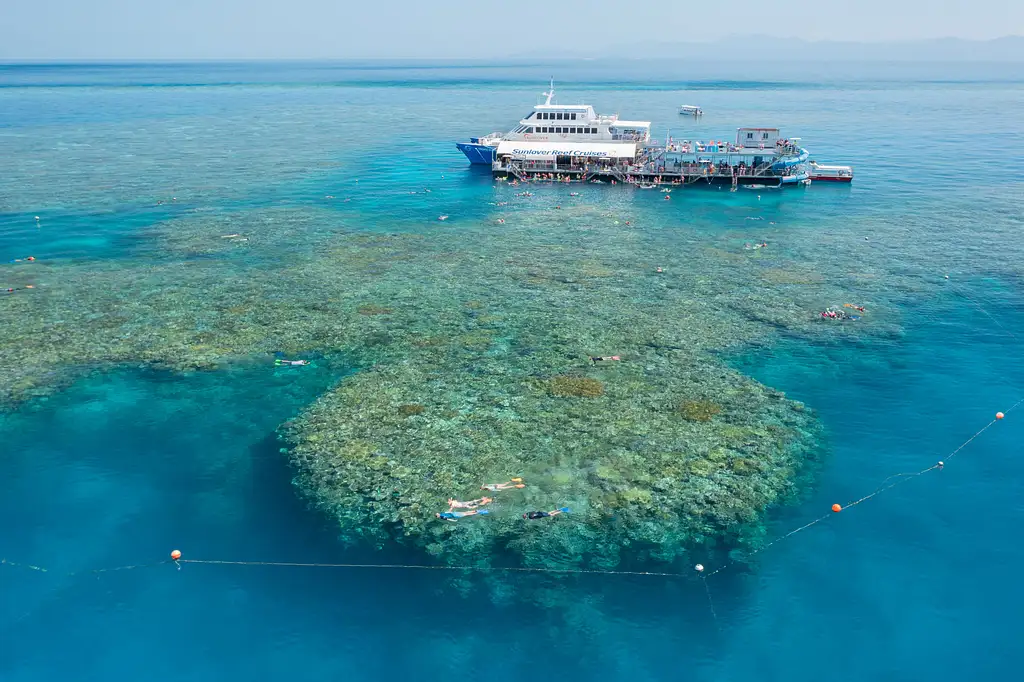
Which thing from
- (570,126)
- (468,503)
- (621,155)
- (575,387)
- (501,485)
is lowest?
(468,503)

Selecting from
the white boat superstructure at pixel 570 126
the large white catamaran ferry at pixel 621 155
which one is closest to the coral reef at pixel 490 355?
the large white catamaran ferry at pixel 621 155

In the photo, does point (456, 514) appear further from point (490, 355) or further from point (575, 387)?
point (490, 355)

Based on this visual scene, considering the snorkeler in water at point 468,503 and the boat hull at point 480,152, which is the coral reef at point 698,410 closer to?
the snorkeler in water at point 468,503

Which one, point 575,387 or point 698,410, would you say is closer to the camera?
point 698,410

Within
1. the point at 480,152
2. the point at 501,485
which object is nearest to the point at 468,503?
the point at 501,485

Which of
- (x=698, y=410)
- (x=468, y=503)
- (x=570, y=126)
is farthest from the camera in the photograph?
(x=570, y=126)

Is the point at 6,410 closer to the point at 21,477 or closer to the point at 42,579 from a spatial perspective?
the point at 21,477

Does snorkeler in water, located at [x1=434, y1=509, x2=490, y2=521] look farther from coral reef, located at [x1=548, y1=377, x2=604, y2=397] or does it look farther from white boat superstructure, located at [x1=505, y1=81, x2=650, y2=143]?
white boat superstructure, located at [x1=505, y1=81, x2=650, y2=143]
